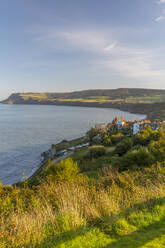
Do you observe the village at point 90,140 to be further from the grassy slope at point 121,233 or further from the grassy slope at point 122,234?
the grassy slope at point 122,234

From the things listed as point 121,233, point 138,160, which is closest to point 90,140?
point 138,160

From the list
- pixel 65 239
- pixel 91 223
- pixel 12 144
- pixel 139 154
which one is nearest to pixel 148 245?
pixel 91 223

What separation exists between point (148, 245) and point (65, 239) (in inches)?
70.0

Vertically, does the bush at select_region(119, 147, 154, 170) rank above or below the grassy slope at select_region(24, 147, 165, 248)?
below

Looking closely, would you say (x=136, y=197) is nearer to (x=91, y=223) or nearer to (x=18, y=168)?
(x=91, y=223)

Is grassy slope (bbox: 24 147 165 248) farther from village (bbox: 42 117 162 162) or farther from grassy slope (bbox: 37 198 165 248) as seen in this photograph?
village (bbox: 42 117 162 162)

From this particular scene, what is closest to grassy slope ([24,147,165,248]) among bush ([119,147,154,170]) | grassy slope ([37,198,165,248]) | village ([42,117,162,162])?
grassy slope ([37,198,165,248])

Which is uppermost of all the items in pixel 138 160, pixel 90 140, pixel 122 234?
pixel 122 234

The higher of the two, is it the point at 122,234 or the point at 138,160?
the point at 122,234

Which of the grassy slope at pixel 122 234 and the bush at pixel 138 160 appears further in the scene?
the bush at pixel 138 160

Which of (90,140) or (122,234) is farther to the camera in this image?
(90,140)

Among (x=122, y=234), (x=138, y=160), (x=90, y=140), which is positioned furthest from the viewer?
(x=90, y=140)

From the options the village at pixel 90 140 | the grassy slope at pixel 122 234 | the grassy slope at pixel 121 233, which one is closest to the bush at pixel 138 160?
the grassy slope at pixel 121 233

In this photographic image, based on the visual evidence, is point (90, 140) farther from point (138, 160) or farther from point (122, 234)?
point (122, 234)
